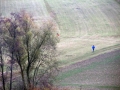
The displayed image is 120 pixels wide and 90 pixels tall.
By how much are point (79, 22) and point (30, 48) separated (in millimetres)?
22108

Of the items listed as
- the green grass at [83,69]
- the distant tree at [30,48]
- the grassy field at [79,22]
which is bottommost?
the grassy field at [79,22]

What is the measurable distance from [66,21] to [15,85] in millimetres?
21485

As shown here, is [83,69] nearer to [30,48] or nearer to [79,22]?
[30,48]

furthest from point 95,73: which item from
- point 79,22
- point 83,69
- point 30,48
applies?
point 79,22

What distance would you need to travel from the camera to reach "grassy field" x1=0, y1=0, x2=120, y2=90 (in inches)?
1372

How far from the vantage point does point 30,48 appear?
25.0 meters

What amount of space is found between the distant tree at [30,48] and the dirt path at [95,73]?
237 cm

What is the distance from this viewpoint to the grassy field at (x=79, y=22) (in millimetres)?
34844

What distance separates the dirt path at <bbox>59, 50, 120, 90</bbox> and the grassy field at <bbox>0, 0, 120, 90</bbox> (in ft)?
0.43

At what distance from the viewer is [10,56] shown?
2378 cm

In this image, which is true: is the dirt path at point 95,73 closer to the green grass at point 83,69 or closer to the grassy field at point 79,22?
the green grass at point 83,69

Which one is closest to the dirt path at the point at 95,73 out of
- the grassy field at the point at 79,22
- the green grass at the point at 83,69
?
→ the green grass at the point at 83,69

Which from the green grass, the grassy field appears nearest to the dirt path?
the green grass

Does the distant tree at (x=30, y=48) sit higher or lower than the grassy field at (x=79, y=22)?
higher
